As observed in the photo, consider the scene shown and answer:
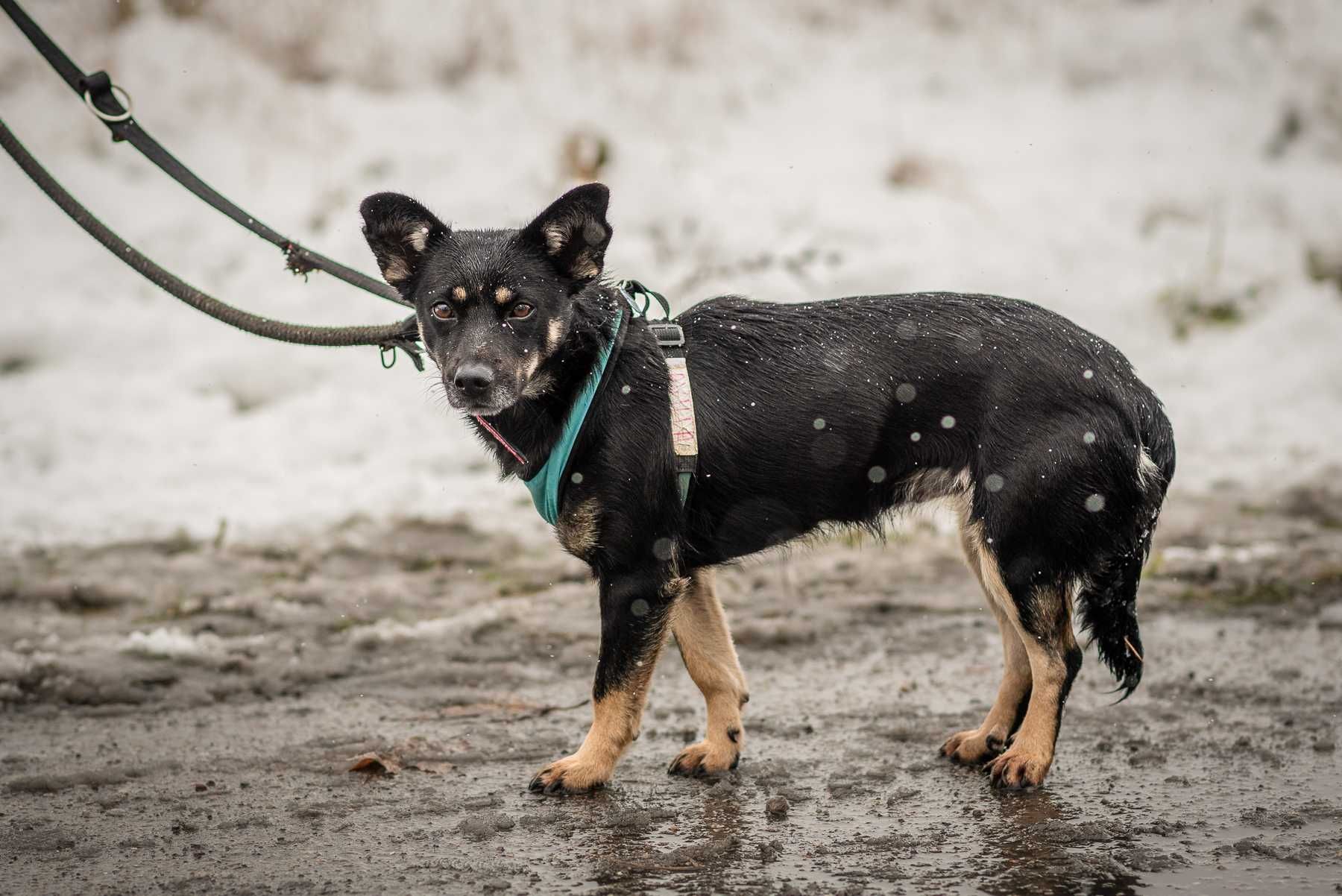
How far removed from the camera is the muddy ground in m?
3.35

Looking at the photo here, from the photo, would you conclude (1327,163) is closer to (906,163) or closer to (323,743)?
(906,163)

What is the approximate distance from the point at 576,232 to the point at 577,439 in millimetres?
649

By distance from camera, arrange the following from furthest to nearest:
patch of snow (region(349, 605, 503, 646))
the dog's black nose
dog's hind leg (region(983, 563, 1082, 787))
A: patch of snow (region(349, 605, 503, 646))
dog's hind leg (region(983, 563, 1082, 787))
the dog's black nose

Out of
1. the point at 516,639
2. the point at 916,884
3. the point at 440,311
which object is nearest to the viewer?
the point at 916,884

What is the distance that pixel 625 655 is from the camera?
4.07 m

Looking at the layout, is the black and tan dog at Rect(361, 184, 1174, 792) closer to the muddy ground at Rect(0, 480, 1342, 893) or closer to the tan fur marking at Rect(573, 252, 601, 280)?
the tan fur marking at Rect(573, 252, 601, 280)

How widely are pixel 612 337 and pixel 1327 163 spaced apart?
28.3ft

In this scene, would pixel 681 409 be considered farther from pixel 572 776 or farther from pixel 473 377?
pixel 572 776

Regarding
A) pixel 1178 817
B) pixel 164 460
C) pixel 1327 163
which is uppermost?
pixel 1327 163

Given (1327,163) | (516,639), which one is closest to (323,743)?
(516,639)

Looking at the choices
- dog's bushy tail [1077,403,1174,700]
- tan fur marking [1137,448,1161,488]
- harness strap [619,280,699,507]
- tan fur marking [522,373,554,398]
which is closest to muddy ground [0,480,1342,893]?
dog's bushy tail [1077,403,1174,700]

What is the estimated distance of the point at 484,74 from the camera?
33.1 ft

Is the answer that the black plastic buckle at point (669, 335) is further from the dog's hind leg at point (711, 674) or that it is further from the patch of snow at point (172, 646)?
the patch of snow at point (172, 646)

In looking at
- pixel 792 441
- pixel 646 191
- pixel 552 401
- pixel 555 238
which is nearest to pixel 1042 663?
pixel 792 441
